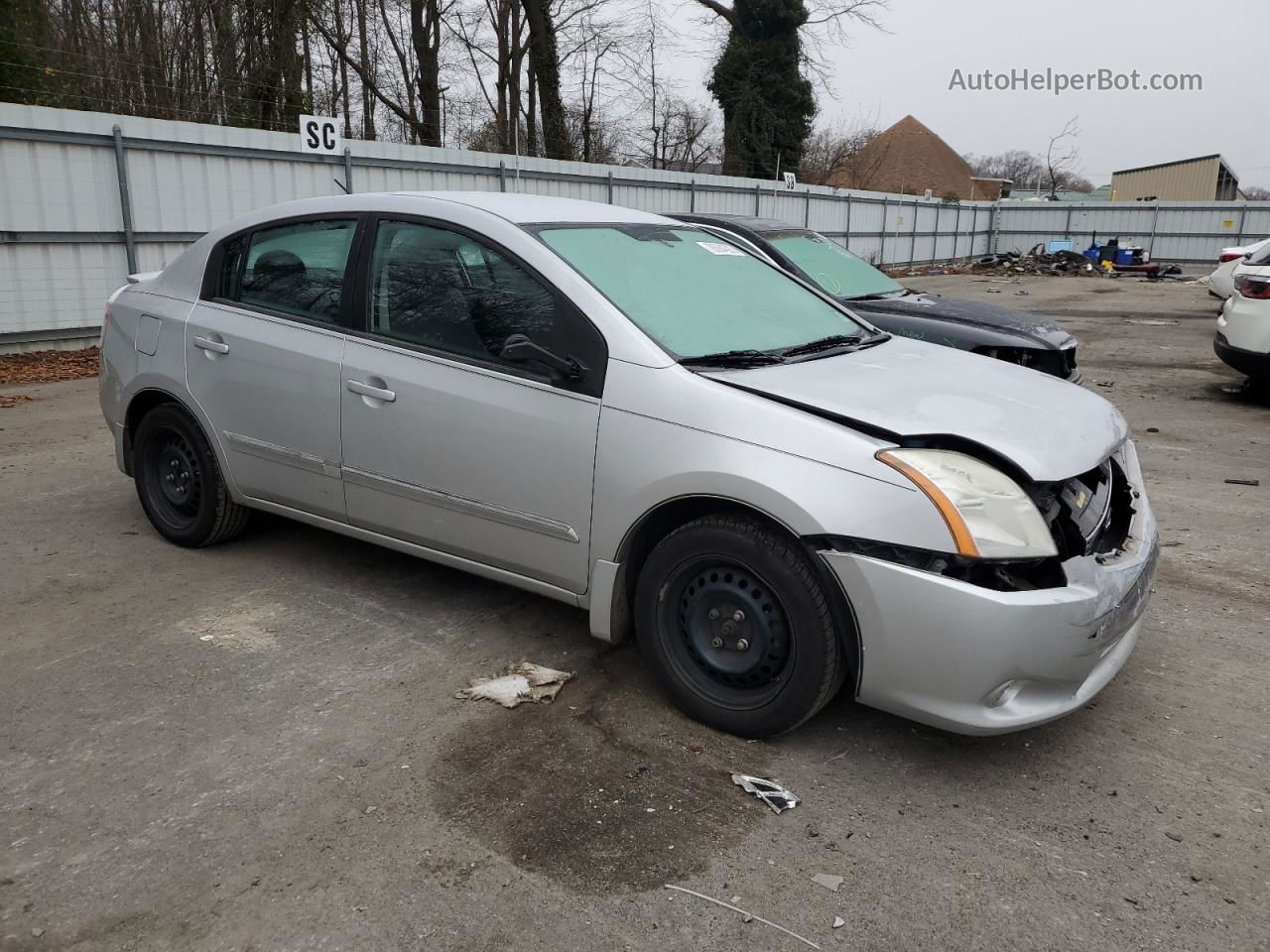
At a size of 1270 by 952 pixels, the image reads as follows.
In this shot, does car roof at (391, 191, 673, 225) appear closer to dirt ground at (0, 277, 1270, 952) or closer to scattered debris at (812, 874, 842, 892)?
dirt ground at (0, 277, 1270, 952)

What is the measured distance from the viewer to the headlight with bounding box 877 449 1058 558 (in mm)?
2836

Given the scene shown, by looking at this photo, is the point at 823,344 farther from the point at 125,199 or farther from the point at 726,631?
the point at 125,199

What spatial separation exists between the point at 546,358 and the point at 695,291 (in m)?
0.82

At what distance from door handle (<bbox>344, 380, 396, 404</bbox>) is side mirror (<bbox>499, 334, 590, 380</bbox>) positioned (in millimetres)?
675

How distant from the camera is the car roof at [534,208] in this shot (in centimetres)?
394

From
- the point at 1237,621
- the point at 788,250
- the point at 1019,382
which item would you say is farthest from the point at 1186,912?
the point at 788,250

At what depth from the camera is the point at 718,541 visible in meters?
3.16

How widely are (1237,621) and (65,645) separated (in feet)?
15.8

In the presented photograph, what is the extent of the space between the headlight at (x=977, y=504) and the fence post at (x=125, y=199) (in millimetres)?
11050

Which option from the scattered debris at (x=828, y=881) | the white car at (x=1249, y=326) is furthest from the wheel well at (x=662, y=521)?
the white car at (x=1249, y=326)

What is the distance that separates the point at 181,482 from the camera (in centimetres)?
494

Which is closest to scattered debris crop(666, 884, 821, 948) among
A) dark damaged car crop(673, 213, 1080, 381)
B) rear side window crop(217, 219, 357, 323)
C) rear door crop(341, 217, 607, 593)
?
rear door crop(341, 217, 607, 593)

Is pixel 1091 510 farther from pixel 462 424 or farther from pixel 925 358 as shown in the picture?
pixel 462 424

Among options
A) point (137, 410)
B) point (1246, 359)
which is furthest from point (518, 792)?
point (1246, 359)
